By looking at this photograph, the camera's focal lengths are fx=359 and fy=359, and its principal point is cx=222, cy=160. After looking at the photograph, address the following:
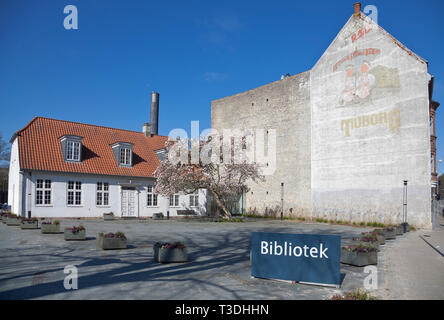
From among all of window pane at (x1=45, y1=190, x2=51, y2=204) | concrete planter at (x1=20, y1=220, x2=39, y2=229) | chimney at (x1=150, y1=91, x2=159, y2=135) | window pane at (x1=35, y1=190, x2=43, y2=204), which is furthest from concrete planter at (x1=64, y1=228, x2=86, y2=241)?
chimney at (x1=150, y1=91, x2=159, y2=135)

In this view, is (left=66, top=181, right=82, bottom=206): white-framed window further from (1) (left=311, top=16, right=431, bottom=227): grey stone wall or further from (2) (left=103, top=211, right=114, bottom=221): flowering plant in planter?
(1) (left=311, top=16, right=431, bottom=227): grey stone wall

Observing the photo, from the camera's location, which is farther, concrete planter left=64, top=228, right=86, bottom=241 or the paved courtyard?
concrete planter left=64, top=228, right=86, bottom=241

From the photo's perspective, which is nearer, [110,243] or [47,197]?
[110,243]

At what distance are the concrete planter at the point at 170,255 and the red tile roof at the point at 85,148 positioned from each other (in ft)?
67.2

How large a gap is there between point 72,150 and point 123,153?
4896 mm

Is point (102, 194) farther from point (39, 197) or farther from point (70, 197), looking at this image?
point (39, 197)

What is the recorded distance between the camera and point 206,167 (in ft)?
97.3

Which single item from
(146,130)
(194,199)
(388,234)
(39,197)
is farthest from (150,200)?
(388,234)

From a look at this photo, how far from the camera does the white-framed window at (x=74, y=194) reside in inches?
1148

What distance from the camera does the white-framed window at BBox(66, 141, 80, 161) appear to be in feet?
98.2

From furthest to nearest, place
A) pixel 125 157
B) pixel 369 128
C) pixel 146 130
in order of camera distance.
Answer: pixel 146 130, pixel 125 157, pixel 369 128

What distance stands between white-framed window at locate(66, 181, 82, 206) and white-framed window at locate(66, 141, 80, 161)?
7.03 feet
